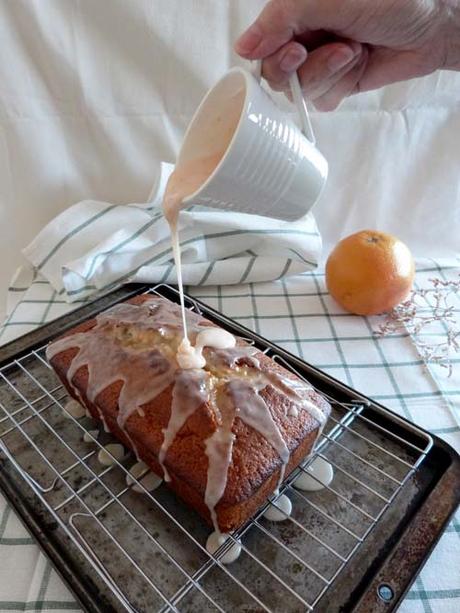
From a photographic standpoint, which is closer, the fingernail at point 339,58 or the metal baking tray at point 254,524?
the metal baking tray at point 254,524

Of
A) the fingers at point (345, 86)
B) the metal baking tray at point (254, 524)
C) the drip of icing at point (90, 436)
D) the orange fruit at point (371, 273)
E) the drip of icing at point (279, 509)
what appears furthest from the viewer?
the orange fruit at point (371, 273)

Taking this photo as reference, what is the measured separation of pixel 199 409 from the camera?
0.75m

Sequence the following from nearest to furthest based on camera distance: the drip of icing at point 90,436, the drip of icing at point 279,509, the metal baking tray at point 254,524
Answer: the metal baking tray at point 254,524
the drip of icing at point 279,509
the drip of icing at point 90,436

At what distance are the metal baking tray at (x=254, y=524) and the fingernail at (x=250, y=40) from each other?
642 millimetres

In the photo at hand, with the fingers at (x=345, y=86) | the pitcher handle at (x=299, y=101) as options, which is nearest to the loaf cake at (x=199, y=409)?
the pitcher handle at (x=299, y=101)

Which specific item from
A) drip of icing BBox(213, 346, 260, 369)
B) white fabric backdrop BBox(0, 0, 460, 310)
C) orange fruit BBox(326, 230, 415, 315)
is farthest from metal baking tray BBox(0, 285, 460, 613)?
white fabric backdrop BBox(0, 0, 460, 310)

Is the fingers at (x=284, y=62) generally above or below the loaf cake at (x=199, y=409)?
above

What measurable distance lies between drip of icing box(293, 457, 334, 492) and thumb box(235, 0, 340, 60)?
73 centimetres

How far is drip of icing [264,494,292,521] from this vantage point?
Answer: 0.75 meters

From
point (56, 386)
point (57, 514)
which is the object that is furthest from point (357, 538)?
point (56, 386)

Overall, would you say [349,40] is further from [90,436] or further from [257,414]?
[90,436]

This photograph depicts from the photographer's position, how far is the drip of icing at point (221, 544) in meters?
0.70

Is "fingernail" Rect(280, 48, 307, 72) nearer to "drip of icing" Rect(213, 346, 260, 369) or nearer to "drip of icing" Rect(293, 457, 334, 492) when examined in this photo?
"drip of icing" Rect(213, 346, 260, 369)

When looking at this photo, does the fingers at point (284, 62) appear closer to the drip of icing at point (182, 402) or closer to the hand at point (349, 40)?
the hand at point (349, 40)
